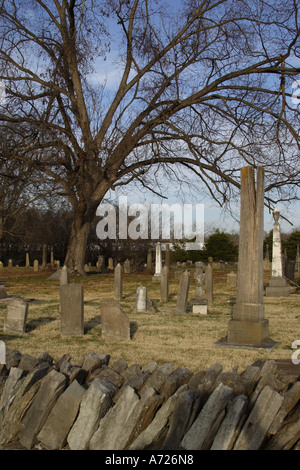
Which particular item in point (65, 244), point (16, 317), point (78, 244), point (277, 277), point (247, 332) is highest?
point (65, 244)

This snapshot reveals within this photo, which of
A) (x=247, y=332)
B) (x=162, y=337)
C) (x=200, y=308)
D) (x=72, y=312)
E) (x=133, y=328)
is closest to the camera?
(x=247, y=332)

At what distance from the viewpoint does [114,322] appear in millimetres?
9055

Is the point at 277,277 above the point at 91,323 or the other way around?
above

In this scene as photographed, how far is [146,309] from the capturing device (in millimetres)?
12641

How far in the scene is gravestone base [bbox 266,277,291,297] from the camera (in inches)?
699

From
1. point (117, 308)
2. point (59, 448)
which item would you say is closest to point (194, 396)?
point (59, 448)

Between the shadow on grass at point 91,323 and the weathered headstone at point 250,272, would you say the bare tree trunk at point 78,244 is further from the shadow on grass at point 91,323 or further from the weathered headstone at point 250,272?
the weathered headstone at point 250,272

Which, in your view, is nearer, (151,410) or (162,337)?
(151,410)

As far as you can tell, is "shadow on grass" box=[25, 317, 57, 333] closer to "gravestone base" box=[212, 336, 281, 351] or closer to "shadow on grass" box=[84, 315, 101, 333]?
"shadow on grass" box=[84, 315, 101, 333]

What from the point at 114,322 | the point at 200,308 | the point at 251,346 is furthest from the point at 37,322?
the point at 251,346

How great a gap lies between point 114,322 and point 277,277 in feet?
34.7

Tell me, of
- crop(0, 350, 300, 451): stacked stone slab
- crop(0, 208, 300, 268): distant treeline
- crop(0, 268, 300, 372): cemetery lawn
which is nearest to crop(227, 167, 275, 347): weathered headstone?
crop(0, 268, 300, 372): cemetery lawn

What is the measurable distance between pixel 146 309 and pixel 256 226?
5.24 meters

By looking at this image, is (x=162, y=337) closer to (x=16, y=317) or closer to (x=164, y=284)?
(x=16, y=317)
